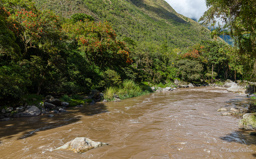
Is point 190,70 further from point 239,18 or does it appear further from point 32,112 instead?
point 32,112

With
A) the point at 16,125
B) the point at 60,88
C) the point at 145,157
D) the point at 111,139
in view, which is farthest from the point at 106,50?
the point at 145,157

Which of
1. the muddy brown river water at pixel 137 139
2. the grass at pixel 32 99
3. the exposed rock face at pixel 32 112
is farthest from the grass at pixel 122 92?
the muddy brown river water at pixel 137 139

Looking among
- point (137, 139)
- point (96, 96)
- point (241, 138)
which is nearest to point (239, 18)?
point (241, 138)

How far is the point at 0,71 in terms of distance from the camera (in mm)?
9508

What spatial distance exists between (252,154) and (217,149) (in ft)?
3.02

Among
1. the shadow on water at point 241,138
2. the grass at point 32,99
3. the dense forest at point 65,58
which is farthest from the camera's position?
the grass at point 32,99

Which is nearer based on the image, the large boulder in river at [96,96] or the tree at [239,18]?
the tree at [239,18]

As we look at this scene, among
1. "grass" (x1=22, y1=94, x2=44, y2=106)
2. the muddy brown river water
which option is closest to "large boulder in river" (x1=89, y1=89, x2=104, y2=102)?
"grass" (x1=22, y1=94, x2=44, y2=106)

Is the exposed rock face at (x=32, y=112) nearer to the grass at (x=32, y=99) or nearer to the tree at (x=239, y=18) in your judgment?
the grass at (x=32, y=99)

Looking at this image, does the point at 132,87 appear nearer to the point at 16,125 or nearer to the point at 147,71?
the point at 147,71

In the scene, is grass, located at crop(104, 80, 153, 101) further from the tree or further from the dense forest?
the tree

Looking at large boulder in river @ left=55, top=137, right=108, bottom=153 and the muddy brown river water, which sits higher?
large boulder in river @ left=55, top=137, right=108, bottom=153

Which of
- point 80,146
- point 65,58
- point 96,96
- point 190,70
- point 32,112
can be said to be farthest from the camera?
point 190,70

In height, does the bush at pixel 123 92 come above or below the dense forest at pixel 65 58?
below
